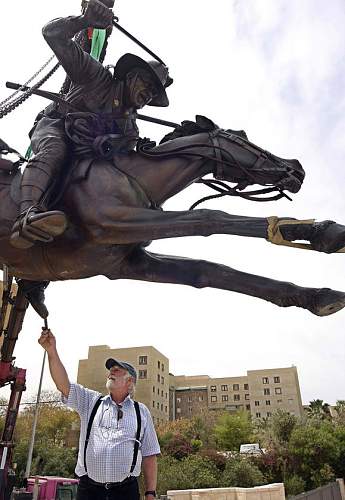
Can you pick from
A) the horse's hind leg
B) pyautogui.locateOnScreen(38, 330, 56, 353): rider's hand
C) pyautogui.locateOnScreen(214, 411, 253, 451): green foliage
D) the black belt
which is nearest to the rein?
the horse's hind leg

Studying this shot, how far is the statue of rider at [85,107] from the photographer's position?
12.0ft

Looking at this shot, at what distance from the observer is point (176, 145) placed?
13.1 ft

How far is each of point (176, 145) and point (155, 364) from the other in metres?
65.1

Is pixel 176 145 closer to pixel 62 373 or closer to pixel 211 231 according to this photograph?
pixel 211 231

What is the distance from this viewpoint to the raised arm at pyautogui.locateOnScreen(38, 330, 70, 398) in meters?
3.44

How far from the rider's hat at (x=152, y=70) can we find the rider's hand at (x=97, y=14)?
338mm

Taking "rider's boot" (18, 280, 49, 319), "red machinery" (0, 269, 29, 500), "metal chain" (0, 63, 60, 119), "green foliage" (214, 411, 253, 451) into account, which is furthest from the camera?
"green foliage" (214, 411, 253, 451)

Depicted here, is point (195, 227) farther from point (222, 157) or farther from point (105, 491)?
point (105, 491)

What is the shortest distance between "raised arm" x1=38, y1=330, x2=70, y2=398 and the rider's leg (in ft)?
2.60

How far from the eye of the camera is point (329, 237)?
10.2ft

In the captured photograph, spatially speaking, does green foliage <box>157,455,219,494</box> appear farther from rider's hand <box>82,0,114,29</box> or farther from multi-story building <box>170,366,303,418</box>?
multi-story building <box>170,366,303,418</box>

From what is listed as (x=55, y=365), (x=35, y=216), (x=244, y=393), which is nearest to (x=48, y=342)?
(x=55, y=365)

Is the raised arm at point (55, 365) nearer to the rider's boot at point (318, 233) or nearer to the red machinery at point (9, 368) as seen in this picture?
the red machinery at point (9, 368)

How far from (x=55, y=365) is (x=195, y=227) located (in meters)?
1.49
